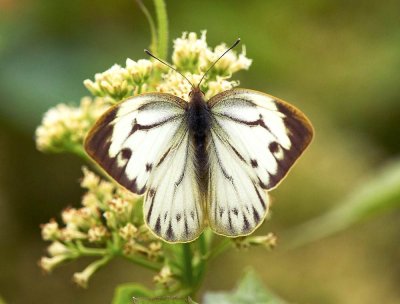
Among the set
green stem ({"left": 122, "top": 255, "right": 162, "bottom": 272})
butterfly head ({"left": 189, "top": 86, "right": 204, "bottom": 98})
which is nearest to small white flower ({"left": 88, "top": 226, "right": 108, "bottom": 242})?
green stem ({"left": 122, "top": 255, "right": 162, "bottom": 272})

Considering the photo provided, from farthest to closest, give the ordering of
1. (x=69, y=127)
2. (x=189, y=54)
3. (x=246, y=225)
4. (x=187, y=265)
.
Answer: (x=69, y=127) → (x=189, y=54) → (x=187, y=265) → (x=246, y=225)

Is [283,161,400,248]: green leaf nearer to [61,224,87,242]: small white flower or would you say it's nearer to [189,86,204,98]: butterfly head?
[189,86,204,98]: butterfly head

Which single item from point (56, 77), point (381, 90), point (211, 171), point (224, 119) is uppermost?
point (381, 90)

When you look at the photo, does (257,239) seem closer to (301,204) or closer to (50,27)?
(301,204)

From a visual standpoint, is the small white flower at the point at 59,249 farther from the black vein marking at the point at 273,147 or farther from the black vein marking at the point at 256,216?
the black vein marking at the point at 273,147

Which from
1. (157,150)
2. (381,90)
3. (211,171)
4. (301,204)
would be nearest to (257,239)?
(211,171)

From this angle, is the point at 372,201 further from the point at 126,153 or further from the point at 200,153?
the point at 126,153

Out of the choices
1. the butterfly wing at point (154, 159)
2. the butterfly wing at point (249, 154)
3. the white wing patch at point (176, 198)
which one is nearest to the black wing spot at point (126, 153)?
the butterfly wing at point (154, 159)

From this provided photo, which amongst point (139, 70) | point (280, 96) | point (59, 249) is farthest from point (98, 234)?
point (280, 96)
